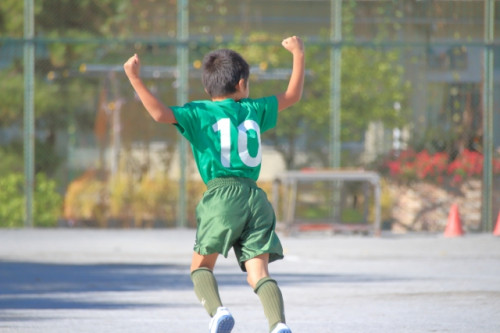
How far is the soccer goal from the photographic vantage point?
694 inches

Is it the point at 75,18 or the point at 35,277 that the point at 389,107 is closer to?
the point at 75,18

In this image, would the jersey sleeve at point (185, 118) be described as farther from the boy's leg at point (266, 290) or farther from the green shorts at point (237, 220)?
the boy's leg at point (266, 290)

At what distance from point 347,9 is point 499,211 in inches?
145

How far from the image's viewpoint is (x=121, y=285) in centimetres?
1143

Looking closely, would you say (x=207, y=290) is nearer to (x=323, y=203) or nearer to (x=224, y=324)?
(x=224, y=324)

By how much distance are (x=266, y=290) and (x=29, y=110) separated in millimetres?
12533

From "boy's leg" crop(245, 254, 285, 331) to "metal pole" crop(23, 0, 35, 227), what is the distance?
40.4 ft

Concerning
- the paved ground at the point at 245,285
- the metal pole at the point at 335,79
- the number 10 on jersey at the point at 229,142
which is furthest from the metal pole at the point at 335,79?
the number 10 on jersey at the point at 229,142

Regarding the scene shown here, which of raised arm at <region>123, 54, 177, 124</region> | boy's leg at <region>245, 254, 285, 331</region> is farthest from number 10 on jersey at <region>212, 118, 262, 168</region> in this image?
boy's leg at <region>245, 254, 285, 331</region>

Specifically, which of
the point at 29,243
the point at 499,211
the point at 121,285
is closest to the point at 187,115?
the point at 121,285

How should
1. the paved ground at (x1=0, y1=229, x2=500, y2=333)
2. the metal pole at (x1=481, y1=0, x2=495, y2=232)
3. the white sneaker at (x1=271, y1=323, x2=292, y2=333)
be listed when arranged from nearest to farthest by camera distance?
the white sneaker at (x1=271, y1=323, x2=292, y2=333) < the paved ground at (x1=0, y1=229, x2=500, y2=333) < the metal pole at (x1=481, y1=0, x2=495, y2=232)

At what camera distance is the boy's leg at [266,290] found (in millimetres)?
6133

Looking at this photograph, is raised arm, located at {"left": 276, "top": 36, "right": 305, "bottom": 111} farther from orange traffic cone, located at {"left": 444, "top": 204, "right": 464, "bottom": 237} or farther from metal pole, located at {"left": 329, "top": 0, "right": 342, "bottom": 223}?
metal pole, located at {"left": 329, "top": 0, "right": 342, "bottom": 223}

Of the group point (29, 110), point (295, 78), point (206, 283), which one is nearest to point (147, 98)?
point (295, 78)
